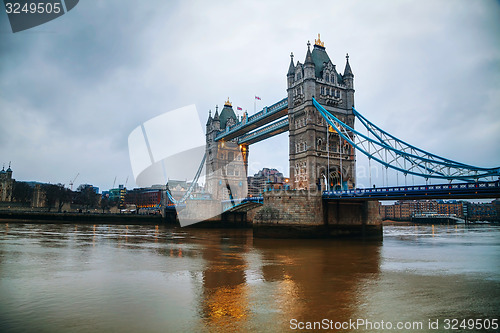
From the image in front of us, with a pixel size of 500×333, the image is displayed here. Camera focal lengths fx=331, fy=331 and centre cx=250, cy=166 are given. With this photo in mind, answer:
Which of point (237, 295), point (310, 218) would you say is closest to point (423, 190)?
point (310, 218)

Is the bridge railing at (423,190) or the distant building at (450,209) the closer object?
the bridge railing at (423,190)

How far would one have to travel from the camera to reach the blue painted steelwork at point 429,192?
2216 centimetres

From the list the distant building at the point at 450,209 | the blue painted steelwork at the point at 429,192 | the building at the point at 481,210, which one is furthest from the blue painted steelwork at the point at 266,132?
the building at the point at 481,210

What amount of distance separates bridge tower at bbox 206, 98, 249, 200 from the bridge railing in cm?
2985

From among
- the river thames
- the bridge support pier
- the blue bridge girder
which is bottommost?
the river thames

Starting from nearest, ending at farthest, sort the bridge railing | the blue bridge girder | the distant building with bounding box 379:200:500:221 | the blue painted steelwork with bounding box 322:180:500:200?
the bridge railing < the blue painted steelwork with bounding box 322:180:500:200 < the blue bridge girder < the distant building with bounding box 379:200:500:221

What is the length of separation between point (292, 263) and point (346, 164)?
22.9 meters

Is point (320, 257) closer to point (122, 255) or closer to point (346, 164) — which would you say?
point (122, 255)

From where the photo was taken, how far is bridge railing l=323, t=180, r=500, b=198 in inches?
862

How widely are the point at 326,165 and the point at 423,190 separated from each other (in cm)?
1182

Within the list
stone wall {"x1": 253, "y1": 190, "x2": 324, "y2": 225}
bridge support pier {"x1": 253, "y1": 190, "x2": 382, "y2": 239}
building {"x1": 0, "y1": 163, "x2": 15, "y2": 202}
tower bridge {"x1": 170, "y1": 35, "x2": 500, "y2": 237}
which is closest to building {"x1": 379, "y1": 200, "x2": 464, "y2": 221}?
tower bridge {"x1": 170, "y1": 35, "x2": 500, "y2": 237}

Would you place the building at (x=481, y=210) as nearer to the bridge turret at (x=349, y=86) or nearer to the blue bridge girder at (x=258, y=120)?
the blue bridge girder at (x=258, y=120)

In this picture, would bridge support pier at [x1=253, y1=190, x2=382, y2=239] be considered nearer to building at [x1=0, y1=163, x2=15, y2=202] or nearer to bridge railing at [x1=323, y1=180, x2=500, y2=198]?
bridge railing at [x1=323, y1=180, x2=500, y2=198]

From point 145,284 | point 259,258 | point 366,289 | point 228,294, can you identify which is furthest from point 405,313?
point 259,258
